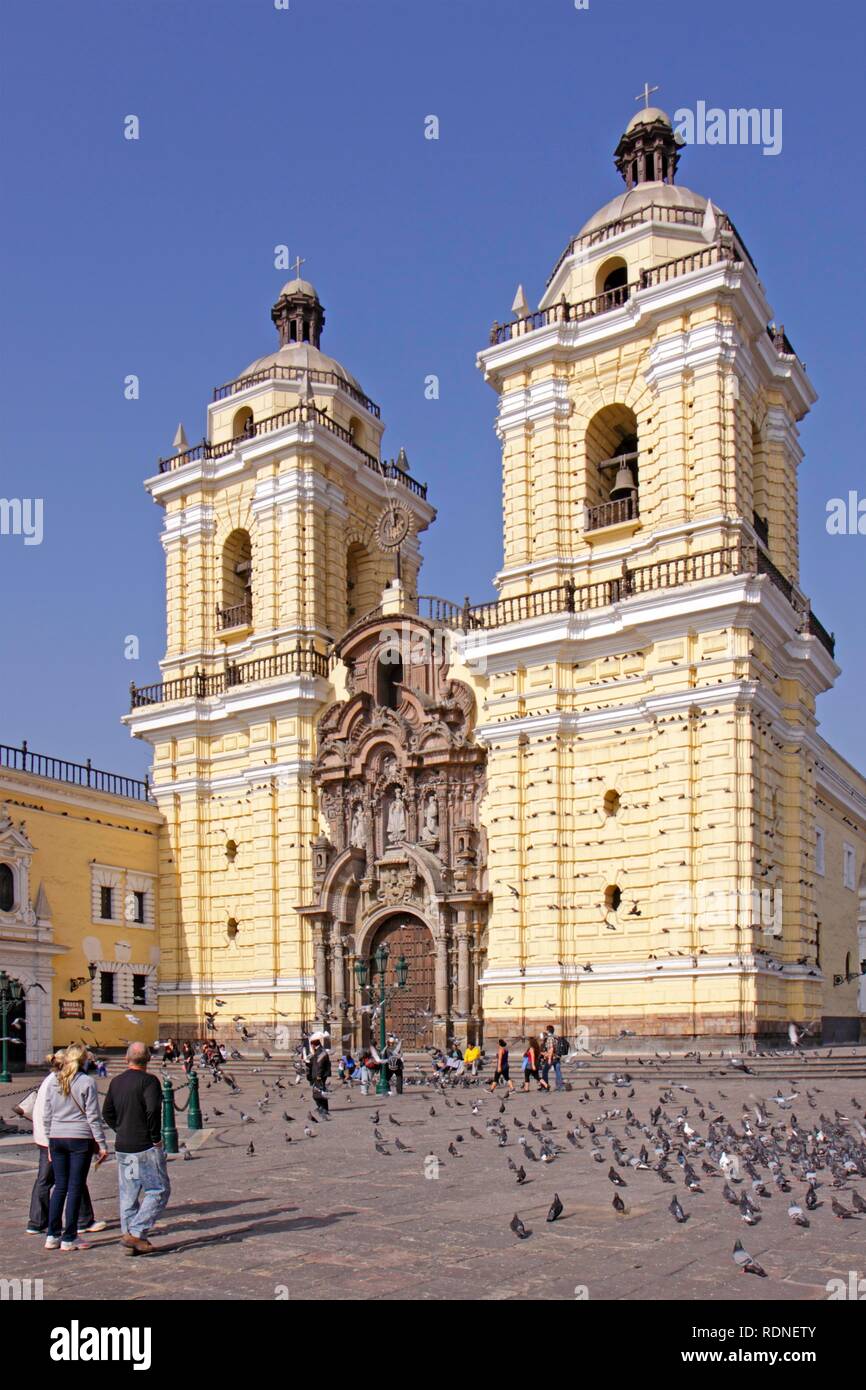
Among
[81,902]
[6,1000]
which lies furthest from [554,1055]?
[81,902]

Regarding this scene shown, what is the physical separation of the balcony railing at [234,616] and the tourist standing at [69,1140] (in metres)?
30.1

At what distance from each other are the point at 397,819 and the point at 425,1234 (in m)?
24.9

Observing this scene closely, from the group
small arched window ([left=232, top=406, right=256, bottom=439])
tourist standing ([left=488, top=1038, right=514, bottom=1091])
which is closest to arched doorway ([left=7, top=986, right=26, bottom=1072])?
tourist standing ([left=488, top=1038, right=514, bottom=1091])

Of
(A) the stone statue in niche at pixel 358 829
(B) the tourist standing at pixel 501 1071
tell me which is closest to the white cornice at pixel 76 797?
(A) the stone statue in niche at pixel 358 829

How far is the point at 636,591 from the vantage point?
1192 inches

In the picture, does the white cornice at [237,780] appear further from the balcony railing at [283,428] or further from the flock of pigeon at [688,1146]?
the flock of pigeon at [688,1146]

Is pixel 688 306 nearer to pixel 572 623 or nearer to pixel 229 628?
pixel 572 623

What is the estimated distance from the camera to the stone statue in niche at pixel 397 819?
114ft

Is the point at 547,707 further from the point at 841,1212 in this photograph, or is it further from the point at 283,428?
the point at 841,1212

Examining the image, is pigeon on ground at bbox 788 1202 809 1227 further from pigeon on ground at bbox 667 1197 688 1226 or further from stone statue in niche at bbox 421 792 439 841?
stone statue in niche at bbox 421 792 439 841

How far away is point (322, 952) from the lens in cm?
3544

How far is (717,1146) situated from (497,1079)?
11200 millimetres

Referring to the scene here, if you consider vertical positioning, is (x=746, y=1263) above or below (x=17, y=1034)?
above
